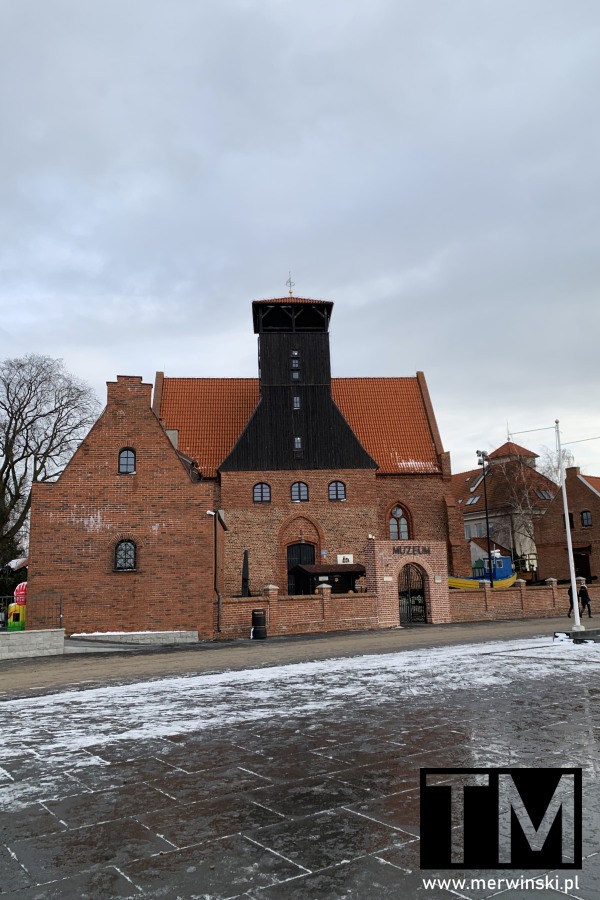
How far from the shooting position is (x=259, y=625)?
76.2ft

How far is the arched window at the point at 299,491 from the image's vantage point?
34219 mm

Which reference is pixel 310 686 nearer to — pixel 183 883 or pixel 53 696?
pixel 53 696

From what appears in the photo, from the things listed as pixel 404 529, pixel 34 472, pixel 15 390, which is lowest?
pixel 404 529

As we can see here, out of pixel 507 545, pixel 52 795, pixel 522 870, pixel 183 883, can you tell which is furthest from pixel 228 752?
pixel 507 545

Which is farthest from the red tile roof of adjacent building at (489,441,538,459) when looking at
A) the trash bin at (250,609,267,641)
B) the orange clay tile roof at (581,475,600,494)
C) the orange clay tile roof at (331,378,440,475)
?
the trash bin at (250,609,267,641)

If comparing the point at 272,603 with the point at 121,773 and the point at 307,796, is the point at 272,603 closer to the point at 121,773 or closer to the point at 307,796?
the point at 121,773

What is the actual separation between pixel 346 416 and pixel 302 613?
60.6ft

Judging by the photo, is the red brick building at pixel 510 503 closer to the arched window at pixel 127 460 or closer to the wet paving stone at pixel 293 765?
the arched window at pixel 127 460

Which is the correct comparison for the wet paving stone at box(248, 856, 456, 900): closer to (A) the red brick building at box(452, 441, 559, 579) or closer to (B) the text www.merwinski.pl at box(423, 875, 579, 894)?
(B) the text www.merwinski.pl at box(423, 875, 579, 894)

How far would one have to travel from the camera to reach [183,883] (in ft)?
12.2

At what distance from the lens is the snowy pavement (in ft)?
12.5

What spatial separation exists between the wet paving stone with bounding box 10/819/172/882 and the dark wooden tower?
97.4 feet

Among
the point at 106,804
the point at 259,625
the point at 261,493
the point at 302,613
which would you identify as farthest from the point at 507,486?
the point at 106,804

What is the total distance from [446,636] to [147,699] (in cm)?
1341
